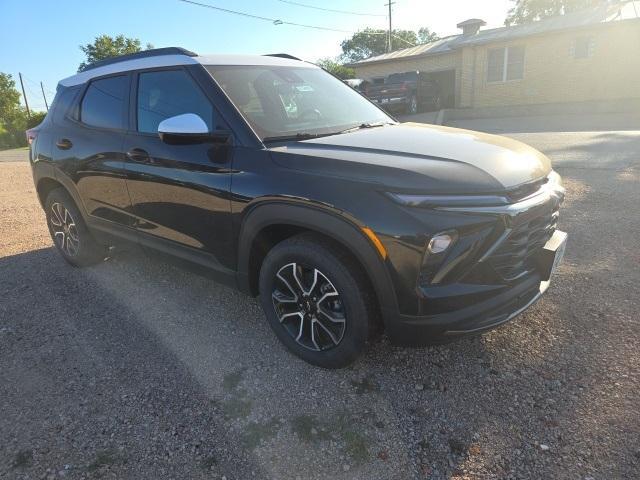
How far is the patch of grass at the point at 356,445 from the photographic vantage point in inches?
85.0

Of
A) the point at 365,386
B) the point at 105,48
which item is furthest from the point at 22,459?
the point at 105,48

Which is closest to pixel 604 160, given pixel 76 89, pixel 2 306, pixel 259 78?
pixel 259 78

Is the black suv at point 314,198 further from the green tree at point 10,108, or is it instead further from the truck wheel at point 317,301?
the green tree at point 10,108

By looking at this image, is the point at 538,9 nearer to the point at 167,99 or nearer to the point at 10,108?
the point at 10,108

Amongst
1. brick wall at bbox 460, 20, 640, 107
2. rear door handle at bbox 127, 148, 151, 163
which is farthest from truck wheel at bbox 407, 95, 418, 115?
rear door handle at bbox 127, 148, 151, 163

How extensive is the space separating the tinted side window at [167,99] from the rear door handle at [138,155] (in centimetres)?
16

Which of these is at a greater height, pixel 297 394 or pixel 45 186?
pixel 45 186

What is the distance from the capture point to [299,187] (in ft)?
8.10

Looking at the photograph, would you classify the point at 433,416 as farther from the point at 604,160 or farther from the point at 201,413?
the point at 604,160

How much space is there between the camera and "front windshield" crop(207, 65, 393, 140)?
297 centimetres

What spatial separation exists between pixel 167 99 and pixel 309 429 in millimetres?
2417

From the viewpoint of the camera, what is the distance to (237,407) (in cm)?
251

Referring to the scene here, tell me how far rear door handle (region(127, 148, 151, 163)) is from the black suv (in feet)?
0.05

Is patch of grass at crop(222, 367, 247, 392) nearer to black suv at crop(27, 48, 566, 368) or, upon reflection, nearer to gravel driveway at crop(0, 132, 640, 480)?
gravel driveway at crop(0, 132, 640, 480)
